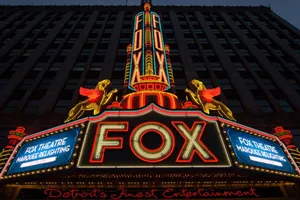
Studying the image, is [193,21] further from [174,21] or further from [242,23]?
[242,23]

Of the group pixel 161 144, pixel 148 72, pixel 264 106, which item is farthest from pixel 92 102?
pixel 264 106

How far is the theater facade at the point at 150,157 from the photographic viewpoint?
9.86 metres

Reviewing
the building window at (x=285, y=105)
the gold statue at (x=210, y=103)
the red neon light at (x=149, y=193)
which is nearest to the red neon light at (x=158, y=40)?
the gold statue at (x=210, y=103)

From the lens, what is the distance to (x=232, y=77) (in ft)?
84.8

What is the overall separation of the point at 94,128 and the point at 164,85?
547 centimetres

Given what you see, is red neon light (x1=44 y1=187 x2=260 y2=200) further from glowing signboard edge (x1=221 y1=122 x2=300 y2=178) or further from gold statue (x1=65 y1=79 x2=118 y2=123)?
gold statue (x1=65 y1=79 x2=118 y2=123)

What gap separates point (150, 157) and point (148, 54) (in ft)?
27.1

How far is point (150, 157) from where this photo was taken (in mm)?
9898

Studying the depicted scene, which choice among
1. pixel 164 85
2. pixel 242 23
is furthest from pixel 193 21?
pixel 164 85

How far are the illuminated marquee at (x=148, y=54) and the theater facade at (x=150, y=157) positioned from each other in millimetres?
1380

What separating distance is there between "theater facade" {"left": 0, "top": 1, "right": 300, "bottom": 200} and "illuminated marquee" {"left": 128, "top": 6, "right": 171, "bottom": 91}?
1380mm

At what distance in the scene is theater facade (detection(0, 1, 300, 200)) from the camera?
32.3 ft

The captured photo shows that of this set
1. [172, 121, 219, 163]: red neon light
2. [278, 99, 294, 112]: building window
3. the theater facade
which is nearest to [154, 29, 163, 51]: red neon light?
the theater facade

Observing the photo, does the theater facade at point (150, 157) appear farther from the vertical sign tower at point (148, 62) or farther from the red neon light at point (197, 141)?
the vertical sign tower at point (148, 62)
